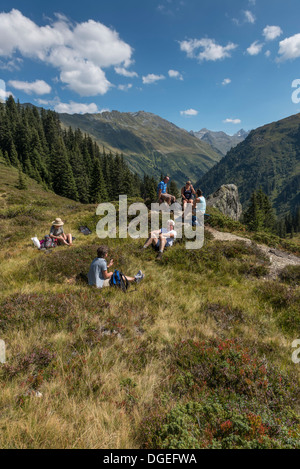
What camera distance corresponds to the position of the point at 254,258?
10.1 meters

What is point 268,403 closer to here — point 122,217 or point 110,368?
point 110,368

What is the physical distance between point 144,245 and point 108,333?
20.4 ft

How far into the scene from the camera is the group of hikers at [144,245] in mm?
7270

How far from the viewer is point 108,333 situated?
4988mm

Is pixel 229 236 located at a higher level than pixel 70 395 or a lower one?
higher

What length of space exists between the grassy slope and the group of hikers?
51 centimetres

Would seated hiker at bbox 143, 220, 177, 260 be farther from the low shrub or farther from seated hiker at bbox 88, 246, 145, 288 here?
the low shrub

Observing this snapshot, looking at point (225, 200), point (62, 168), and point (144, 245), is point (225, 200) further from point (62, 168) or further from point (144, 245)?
point (62, 168)

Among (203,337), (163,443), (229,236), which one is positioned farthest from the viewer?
(229,236)

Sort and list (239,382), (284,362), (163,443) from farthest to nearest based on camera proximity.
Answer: (284,362)
(239,382)
(163,443)

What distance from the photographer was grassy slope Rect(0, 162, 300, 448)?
297cm

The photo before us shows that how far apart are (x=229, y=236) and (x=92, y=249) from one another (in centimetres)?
872

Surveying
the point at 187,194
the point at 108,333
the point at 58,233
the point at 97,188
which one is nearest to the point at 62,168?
the point at 97,188

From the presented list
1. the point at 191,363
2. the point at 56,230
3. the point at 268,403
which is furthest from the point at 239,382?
the point at 56,230
